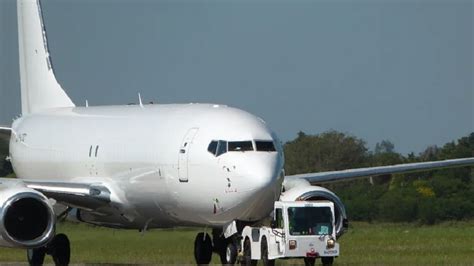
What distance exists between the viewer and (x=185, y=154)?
35.3 metres

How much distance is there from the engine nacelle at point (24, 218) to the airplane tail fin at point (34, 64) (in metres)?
12.5

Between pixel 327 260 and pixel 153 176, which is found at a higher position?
pixel 153 176

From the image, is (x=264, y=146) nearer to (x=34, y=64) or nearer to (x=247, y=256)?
(x=247, y=256)

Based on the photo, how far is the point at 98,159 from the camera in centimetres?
4019

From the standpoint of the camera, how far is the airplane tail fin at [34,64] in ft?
161

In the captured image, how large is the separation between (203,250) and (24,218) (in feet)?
16.4

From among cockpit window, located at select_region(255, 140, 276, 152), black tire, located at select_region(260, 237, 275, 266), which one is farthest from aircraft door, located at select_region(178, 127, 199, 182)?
black tire, located at select_region(260, 237, 275, 266)

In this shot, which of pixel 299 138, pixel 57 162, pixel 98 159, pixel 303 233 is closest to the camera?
pixel 303 233

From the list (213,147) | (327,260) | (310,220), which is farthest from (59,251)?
(327,260)

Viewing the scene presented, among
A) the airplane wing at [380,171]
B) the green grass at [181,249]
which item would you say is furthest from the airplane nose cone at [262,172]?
the airplane wing at [380,171]

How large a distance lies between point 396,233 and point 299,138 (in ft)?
113

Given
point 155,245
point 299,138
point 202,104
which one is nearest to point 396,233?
point 155,245

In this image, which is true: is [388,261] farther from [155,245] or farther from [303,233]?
[155,245]

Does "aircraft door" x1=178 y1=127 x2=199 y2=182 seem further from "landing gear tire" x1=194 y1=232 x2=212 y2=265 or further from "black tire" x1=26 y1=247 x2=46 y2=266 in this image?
Result: "black tire" x1=26 y1=247 x2=46 y2=266
